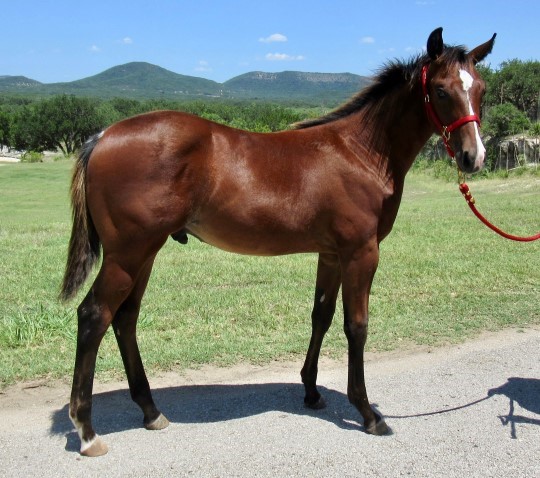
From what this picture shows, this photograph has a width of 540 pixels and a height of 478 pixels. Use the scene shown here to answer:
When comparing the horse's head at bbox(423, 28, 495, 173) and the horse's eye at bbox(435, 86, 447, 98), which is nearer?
the horse's head at bbox(423, 28, 495, 173)

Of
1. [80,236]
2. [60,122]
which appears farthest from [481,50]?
[60,122]

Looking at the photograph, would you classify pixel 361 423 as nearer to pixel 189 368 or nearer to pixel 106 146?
pixel 189 368

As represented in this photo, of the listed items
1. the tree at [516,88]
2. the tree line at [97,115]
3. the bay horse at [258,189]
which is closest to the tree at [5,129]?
the tree line at [97,115]

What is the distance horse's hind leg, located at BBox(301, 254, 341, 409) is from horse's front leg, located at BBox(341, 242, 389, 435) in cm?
35

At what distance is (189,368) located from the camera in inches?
193

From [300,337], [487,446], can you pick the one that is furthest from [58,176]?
[487,446]

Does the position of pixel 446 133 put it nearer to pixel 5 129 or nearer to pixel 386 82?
pixel 386 82

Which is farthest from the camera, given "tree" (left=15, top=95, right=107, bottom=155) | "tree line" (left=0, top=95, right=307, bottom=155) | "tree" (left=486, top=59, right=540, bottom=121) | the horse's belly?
"tree" (left=15, top=95, right=107, bottom=155)

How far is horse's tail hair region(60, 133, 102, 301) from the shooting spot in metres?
3.62

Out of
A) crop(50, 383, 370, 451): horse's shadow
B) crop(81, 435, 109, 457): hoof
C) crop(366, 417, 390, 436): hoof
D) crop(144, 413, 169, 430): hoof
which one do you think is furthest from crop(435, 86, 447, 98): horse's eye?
crop(81, 435, 109, 457): hoof

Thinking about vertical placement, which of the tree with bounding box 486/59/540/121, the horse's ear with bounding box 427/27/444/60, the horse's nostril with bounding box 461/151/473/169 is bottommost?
the horse's nostril with bounding box 461/151/473/169

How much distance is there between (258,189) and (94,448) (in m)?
1.83

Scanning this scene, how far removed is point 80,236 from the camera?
3.70 m

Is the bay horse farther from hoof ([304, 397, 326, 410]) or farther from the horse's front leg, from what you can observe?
hoof ([304, 397, 326, 410])
